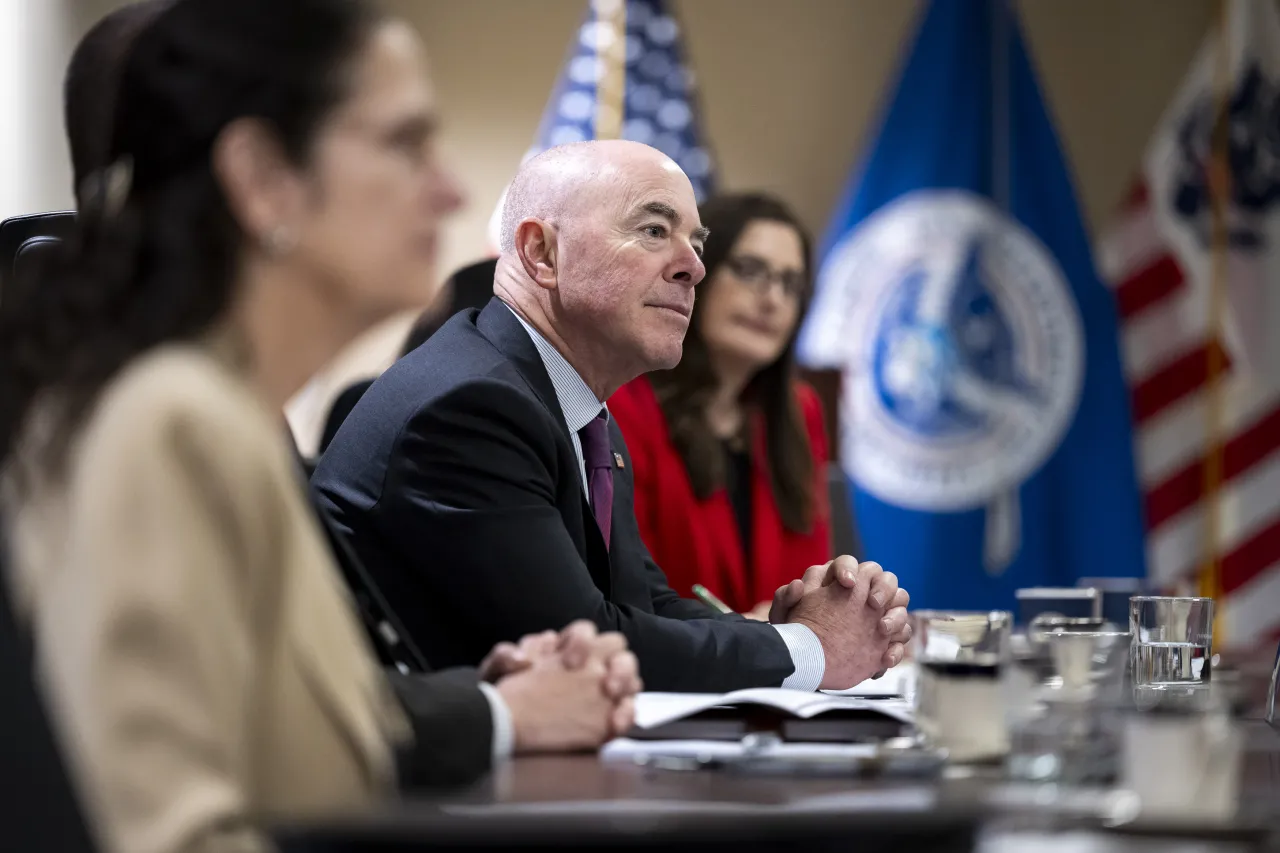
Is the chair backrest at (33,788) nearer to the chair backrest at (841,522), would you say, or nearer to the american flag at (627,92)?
the chair backrest at (841,522)

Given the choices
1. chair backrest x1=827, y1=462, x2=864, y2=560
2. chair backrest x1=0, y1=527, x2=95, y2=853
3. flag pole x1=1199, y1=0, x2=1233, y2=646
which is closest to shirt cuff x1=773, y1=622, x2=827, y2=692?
chair backrest x1=0, y1=527, x2=95, y2=853

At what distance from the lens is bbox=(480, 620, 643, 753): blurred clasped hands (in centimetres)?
133

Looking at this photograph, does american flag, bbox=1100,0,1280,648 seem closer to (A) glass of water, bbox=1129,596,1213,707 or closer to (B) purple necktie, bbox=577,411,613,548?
(A) glass of water, bbox=1129,596,1213,707

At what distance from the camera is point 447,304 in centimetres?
332

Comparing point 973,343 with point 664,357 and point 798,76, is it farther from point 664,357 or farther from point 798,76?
point 664,357

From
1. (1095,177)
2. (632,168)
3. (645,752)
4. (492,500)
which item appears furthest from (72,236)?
(1095,177)

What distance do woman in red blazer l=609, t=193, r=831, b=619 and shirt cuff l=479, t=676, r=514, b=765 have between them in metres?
1.96

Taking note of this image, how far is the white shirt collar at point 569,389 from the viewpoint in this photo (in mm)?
2119

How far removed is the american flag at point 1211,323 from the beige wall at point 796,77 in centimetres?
29

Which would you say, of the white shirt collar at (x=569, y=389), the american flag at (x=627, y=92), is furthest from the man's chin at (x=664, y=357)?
the american flag at (x=627, y=92)

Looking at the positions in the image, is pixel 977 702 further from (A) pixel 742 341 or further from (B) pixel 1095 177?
(B) pixel 1095 177

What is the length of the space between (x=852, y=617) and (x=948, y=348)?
395cm

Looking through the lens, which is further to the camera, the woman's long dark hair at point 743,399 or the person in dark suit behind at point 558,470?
the woman's long dark hair at point 743,399

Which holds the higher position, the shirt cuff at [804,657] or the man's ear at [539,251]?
the man's ear at [539,251]
